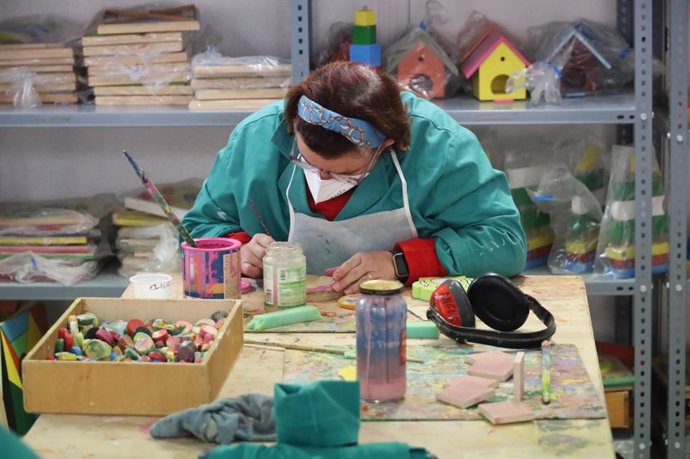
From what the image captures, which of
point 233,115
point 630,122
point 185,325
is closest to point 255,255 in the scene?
point 185,325

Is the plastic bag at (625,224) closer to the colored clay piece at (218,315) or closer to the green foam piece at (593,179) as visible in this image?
the green foam piece at (593,179)

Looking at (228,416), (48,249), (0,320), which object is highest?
(228,416)

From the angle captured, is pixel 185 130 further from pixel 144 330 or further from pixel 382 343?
pixel 382 343

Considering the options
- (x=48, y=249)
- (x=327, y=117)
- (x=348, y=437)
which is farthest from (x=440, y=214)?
(x=48, y=249)

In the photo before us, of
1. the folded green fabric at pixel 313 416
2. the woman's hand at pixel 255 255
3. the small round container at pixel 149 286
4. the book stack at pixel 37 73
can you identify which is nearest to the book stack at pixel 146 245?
the book stack at pixel 37 73

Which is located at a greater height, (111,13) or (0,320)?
(111,13)

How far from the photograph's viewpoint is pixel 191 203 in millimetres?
3621

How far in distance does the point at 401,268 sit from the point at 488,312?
0.37 m

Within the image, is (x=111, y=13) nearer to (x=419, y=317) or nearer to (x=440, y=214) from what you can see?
(x=440, y=214)

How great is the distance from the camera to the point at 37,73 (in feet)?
11.5

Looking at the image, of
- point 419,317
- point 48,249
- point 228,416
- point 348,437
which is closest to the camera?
point 348,437

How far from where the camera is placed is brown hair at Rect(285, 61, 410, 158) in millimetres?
2379

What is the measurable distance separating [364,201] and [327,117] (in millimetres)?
283

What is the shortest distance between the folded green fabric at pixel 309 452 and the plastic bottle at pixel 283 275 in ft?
2.51
